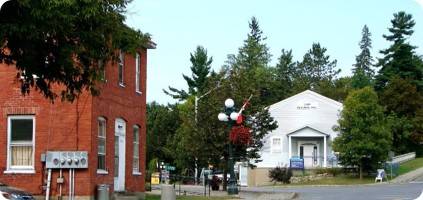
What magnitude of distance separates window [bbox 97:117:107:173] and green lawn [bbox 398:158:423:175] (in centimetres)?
3091

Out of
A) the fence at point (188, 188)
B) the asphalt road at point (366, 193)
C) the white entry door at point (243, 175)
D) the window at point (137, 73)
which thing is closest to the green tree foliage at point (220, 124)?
the fence at point (188, 188)

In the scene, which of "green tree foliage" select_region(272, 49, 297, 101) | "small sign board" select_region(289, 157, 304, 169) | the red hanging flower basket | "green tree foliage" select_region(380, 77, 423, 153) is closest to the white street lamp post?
the red hanging flower basket

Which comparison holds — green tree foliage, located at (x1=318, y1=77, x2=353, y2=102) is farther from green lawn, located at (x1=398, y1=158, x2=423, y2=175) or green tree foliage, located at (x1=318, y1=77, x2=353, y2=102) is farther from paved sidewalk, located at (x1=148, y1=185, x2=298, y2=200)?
paved sidewalk, located at (x1=148, y1=185, x2=298, y2=200)

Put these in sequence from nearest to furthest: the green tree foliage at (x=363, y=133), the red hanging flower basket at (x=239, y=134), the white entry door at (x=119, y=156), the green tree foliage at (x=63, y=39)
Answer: the green tree foliage at (x=63, y=39)
the white entry door at (x=119, y=156)
the red hanging flower basket at (x=239, y=134)
the green tree foliage at (x=363, y=133)

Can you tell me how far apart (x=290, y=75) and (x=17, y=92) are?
79.4 meters

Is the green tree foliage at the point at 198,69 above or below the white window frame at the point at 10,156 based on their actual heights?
above

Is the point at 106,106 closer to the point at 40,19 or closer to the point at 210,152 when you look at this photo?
the point at 210,152

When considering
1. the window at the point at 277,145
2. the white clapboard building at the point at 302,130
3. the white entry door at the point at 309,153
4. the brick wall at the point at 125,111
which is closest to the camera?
the brick wall at the point at 125,111

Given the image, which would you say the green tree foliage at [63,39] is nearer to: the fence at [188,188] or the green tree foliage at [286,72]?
A: the fence at [188,188]

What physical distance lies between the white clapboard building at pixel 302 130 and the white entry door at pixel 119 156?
32.0m

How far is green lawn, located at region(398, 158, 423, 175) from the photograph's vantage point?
52800 mm

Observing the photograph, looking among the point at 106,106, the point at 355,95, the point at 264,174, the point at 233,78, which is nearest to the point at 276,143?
the point at 264,174

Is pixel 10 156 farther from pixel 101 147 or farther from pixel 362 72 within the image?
pixel 362 72

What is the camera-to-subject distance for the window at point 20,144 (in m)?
23.6
